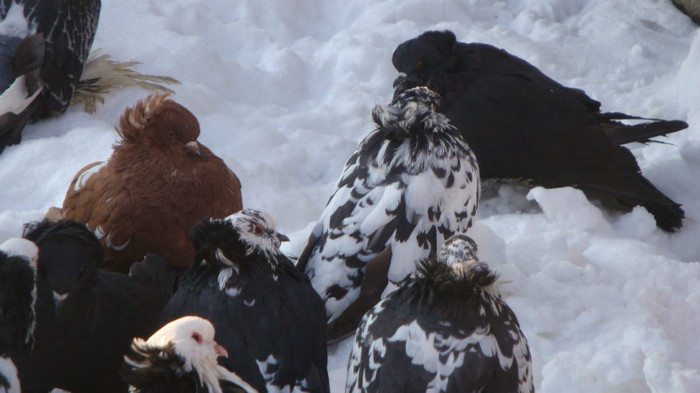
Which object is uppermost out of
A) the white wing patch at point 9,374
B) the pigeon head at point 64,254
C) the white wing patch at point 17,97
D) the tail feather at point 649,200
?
the white wing patch at point 9,374

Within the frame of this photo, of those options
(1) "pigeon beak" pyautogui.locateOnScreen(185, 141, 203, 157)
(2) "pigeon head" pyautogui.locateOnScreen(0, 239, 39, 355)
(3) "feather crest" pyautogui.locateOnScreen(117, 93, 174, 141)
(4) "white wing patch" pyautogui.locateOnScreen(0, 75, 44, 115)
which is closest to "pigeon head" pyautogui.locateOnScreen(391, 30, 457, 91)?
(1) "pigeon beak" pyautogui.locateOnScreen(185, 141, 203, 157)

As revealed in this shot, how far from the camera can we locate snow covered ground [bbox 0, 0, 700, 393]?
2857 mm

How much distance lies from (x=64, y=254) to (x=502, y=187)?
2.09 m

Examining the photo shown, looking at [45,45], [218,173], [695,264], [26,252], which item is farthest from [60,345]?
[695,264]

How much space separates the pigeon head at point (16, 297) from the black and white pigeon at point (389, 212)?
0.97 m

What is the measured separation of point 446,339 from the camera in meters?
2.06

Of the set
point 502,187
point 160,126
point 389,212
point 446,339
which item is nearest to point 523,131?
point 502,187

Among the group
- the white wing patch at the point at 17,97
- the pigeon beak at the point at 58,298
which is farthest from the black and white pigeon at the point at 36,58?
the pigeon beak at the point at 58,298

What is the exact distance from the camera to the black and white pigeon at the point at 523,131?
11.5ft

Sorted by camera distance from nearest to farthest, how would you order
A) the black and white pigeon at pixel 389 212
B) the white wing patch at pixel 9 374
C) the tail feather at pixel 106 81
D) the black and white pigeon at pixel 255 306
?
the white wing patch at pixel 9 374
the black and white pigeon at pixel 255 306
the black and white pigeon at pixel 389 212
the tail feather at pixel 106 81

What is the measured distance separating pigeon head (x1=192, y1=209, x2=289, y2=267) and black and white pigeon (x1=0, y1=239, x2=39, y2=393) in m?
0.46

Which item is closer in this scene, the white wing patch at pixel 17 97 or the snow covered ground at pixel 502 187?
the snow covered ground at pixel 502 187

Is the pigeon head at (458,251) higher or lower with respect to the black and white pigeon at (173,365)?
lower

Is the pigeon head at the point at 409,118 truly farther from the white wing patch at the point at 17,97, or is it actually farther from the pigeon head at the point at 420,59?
the white wing patch at the point at 17,97
